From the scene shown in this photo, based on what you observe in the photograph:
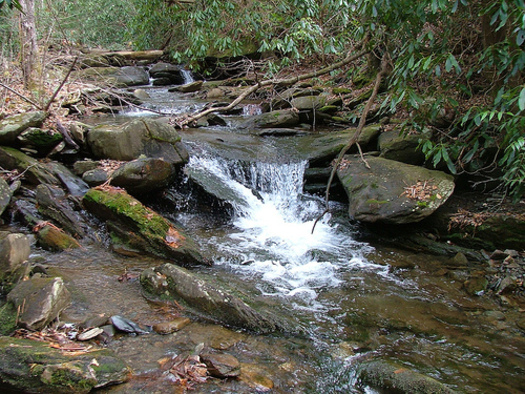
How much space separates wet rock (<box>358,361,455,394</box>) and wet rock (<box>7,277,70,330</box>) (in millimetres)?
2662

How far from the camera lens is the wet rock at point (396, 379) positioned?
A: 8.85 feet

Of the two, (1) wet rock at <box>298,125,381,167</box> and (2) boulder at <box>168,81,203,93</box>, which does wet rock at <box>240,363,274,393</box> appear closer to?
(1) wet rock at <box>298,125,381,167</box>

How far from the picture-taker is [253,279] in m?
4.81

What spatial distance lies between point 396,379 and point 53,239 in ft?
14.1

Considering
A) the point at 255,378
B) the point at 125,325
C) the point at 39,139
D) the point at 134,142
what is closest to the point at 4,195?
the point at 39,139

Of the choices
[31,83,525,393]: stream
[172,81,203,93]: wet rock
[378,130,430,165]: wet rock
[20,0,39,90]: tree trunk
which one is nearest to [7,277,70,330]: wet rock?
[31,83,525,393]: stream

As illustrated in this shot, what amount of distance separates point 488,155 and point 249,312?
515 centimetres

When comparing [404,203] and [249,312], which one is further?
[404,203]

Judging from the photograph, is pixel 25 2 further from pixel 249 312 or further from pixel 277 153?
pixel 249 312

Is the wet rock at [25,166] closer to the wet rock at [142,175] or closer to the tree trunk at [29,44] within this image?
the wet rock at [142,175]

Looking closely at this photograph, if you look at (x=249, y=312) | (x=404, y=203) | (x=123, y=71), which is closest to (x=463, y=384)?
(x=249, y=312)

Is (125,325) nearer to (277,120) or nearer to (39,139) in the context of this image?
(39,139)

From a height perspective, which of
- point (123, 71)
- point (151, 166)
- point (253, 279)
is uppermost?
point (123, 71)

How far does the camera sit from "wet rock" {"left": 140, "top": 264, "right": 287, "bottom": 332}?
11.8 feet
